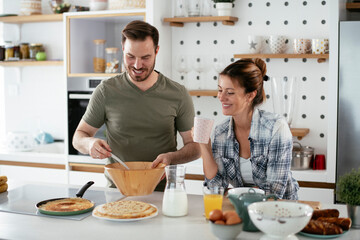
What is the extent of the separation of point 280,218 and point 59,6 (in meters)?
3.26

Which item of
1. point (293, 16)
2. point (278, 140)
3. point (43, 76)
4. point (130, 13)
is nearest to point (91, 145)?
point (278, 140)

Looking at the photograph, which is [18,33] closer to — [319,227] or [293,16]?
[293,16]

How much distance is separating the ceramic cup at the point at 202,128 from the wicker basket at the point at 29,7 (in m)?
2.89

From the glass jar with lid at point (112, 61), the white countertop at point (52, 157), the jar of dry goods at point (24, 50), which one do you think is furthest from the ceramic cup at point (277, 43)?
the jar of dry goods at point (24, 50)

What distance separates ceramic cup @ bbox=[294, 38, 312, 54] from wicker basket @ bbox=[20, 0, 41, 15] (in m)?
2.29

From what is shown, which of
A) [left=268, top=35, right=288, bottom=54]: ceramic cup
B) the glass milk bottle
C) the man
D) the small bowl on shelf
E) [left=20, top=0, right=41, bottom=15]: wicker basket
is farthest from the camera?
[left=20, top=0, right=41, bottom=15]: wicker basket

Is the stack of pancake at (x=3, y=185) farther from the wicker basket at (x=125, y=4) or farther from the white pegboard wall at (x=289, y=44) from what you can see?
the wicker basket at (x=125, y=4)

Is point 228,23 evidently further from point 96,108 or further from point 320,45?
point 96,108

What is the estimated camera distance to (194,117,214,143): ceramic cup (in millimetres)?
1988

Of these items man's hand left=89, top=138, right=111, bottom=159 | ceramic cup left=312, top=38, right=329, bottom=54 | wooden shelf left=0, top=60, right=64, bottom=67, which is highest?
ceramic cup left=312, top=38, right=329, bottom=54

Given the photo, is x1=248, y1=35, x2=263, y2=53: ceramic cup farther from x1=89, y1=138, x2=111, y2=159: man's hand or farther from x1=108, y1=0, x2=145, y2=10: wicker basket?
x1=89, y1=138, x2=111, y2=159: man's hand

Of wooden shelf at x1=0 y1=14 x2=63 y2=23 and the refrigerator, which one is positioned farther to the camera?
wooden shelf at x1=0 y1=14 x2=63 y2=23

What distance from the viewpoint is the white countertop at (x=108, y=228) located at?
171cm

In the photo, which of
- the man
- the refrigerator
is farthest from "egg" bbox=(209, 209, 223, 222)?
the refrigerator
